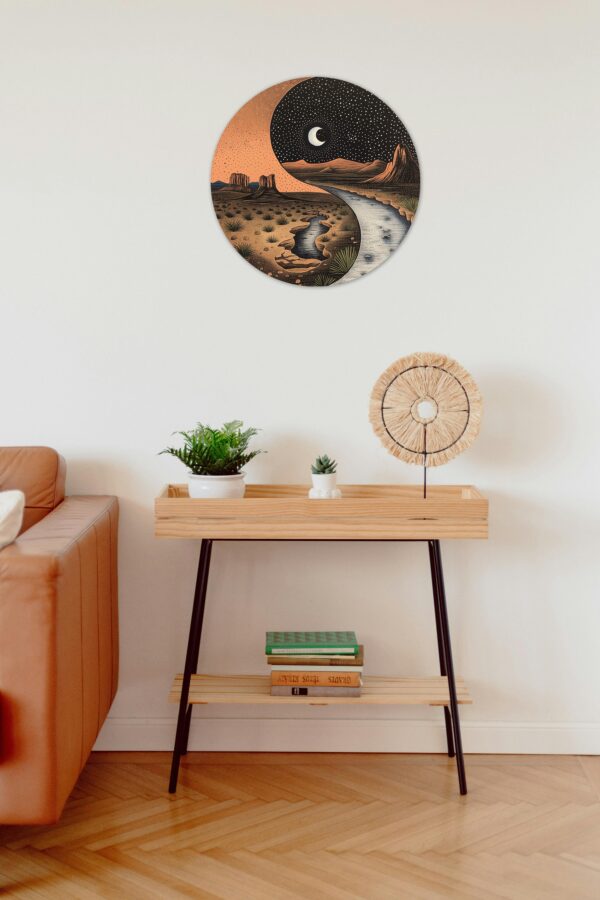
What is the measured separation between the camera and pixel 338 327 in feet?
8.23

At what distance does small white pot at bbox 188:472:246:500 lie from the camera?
88.6 inches

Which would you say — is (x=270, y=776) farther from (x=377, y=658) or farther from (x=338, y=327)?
(x=338, y=327)

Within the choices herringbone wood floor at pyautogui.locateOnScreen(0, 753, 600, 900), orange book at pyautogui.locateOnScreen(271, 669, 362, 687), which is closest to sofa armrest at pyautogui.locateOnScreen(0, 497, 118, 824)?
herringbone wood floor at pyautogui.locateOnScreen(0, 753, 600, 900)

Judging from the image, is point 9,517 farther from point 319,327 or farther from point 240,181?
point 240,181

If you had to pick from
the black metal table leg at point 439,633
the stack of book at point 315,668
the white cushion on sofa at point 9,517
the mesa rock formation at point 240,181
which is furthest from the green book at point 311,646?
the mesa rock formation at point 240,181

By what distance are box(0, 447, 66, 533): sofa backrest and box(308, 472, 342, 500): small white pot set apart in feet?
2.23

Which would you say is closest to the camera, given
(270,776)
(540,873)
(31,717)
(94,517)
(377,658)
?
(31,717)

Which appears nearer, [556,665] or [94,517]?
[94,517]

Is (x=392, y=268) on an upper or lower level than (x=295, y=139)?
lower

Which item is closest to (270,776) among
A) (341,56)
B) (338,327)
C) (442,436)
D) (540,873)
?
(540,873)

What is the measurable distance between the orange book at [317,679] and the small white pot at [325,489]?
1.51ft

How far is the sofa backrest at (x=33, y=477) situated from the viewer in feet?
7.54

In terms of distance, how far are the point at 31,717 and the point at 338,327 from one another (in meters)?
1.32

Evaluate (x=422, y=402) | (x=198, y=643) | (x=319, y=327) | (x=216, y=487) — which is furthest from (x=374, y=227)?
(x=198, y=643)
